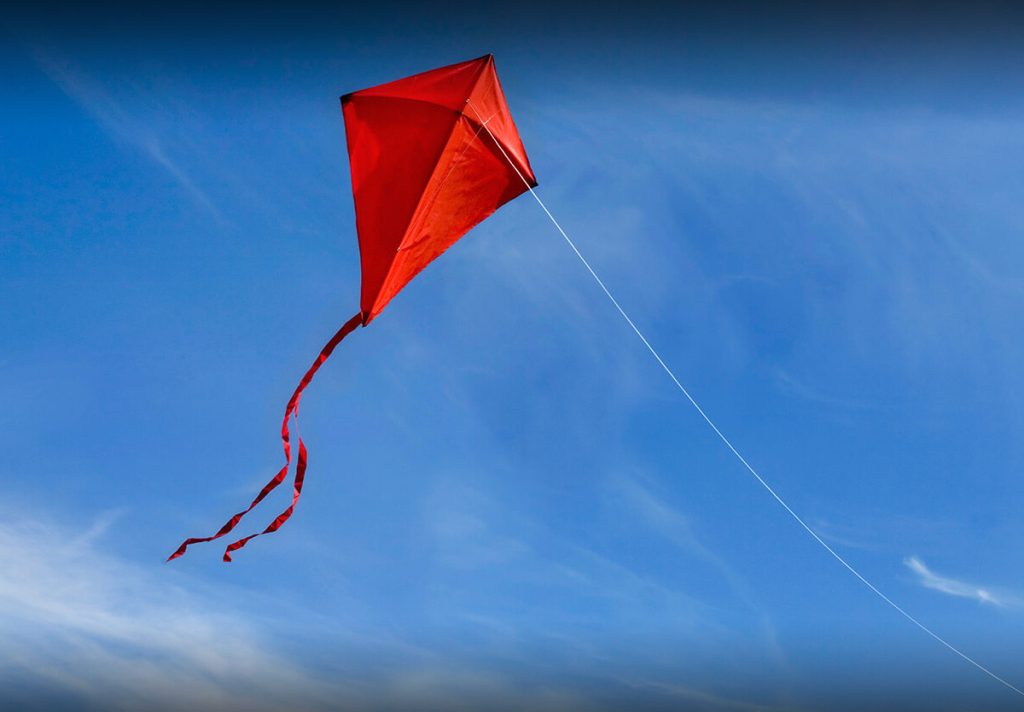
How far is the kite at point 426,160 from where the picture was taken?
399 inches

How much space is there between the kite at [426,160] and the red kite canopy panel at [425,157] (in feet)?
0.04

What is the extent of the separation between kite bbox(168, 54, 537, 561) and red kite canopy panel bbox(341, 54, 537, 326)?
1cm

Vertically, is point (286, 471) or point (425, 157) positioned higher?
point (425, 157)

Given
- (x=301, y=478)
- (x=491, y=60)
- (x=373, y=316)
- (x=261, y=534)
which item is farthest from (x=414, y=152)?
(x=261, y=534)

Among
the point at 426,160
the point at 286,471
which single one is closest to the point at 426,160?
the point at 426,160

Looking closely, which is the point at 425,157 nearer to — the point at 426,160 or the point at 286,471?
the point at 426,160

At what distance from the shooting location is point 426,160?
10.3 metres

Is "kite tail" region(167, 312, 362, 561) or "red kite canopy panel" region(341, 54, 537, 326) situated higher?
"red kite canopy panel" region(341, 54, 537, 326)

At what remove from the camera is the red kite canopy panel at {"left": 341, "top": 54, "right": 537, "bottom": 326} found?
1017 cm

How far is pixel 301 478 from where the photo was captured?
8711 mm

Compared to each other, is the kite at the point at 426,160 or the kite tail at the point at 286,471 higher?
the kite at the point at 426,160

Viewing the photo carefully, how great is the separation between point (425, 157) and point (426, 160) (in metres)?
0.05

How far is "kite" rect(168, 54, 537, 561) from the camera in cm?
1013

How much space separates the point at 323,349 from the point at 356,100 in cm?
366
